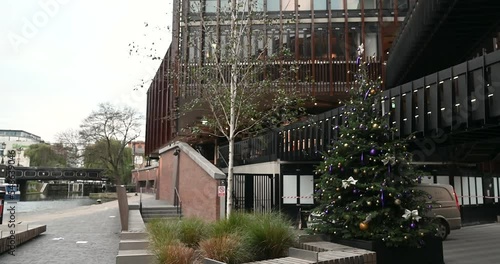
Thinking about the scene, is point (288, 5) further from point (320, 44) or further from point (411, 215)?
point (411, 215)

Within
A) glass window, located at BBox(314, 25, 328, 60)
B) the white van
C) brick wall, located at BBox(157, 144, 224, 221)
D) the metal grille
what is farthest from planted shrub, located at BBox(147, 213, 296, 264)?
glass window, located at BBox(314, 25, 328, 60)

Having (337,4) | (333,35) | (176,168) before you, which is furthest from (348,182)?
(337,4)

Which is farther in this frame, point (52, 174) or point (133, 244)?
point (52, 174)

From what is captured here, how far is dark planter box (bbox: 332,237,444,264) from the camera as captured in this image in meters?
7.61

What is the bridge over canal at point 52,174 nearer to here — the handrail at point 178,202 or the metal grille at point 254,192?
the handrail at point 178,202

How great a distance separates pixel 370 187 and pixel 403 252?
1.27 meters

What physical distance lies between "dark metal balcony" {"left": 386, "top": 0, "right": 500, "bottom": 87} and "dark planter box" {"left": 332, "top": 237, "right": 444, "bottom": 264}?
7061 millimetres

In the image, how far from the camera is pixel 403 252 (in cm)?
779

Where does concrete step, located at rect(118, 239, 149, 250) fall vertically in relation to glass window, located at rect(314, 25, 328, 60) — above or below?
below

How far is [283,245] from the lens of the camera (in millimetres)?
7176

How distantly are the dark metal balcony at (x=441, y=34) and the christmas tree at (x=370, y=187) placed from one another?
5.42 metres

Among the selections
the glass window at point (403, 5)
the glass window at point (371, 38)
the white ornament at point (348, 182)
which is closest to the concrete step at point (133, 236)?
the white ornament at point (348, 182)

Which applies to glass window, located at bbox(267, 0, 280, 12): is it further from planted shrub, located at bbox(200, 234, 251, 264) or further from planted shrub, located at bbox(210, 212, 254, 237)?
planted shrub, located at bbox(200, 234, 251, 264)

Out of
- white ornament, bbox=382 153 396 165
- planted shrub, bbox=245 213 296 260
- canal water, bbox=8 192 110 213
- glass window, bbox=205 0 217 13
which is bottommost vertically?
canal water, bbox=8 192 110 213
